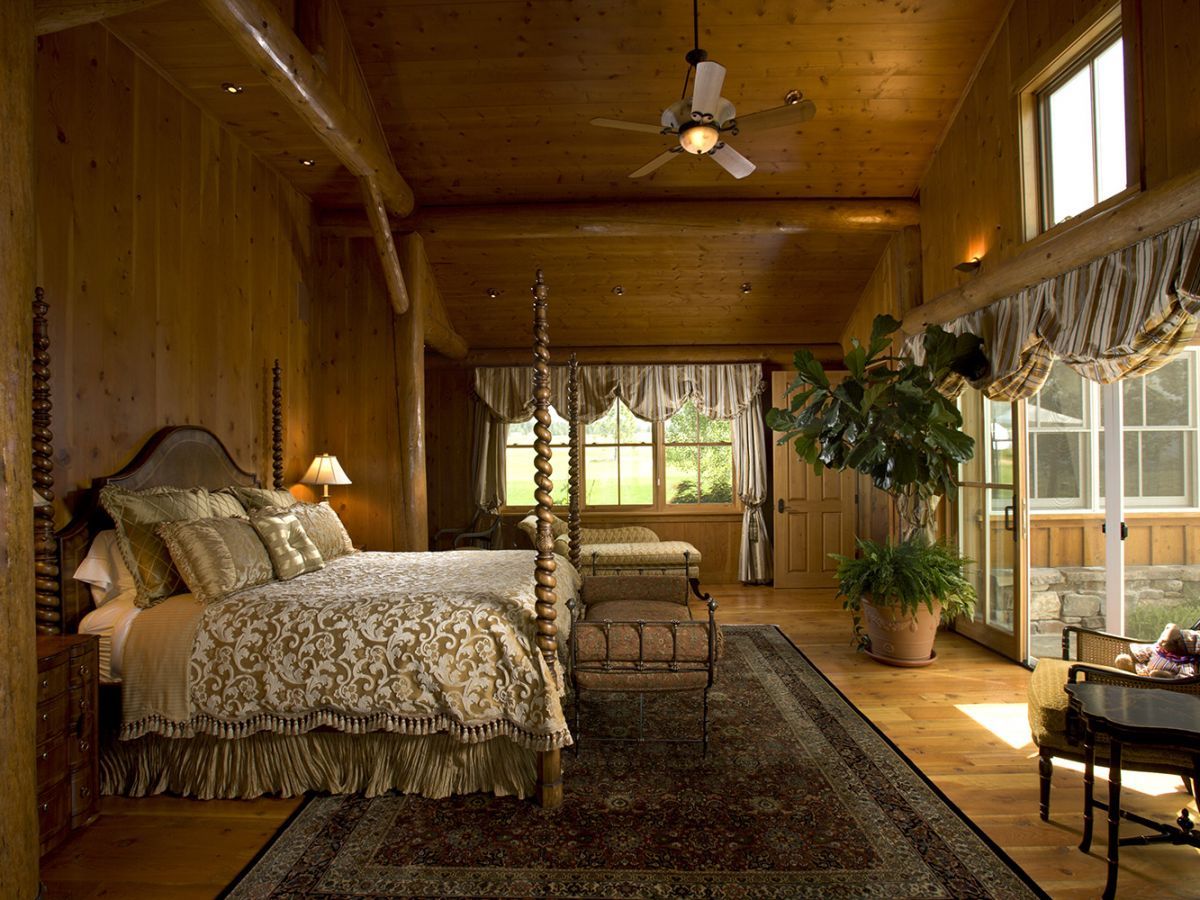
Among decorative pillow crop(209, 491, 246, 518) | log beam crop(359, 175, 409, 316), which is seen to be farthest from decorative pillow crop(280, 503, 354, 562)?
log beam crop(359, 175, 409, 316)

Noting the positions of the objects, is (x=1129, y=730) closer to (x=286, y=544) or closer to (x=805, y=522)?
(x=286, y=544)

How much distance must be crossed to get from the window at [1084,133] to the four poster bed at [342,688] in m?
2.98

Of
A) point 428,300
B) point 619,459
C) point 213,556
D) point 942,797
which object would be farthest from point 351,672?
point 619,459

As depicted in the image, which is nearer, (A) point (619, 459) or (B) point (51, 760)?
(B) point (51, 760)

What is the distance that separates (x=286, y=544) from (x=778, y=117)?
3165 mm

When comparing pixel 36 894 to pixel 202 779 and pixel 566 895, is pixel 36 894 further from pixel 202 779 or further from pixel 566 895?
pixel 566 895

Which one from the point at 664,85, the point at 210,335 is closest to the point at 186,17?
the point at 210,335

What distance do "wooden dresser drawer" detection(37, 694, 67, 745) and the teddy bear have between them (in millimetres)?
3924

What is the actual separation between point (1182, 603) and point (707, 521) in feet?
13.4

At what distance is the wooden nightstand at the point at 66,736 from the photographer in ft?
7.84

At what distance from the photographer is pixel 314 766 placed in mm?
2854

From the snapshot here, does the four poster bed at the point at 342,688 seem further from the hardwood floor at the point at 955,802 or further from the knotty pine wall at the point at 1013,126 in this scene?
the knotty pine wall at the point at 1013,126

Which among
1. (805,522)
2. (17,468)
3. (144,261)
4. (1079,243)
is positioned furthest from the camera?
(805,522)

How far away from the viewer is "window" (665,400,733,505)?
296 inches
